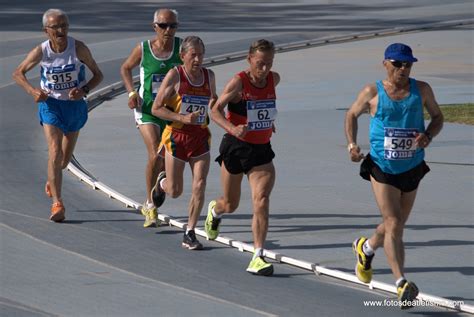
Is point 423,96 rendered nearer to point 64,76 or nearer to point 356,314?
point 356,314

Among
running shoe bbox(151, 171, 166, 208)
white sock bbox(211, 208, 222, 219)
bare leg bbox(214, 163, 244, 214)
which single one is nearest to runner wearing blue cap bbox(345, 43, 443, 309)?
bare leg bbox(214, 163, 244, 214)

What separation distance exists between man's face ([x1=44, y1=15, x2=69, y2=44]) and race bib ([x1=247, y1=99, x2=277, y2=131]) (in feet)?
8.38

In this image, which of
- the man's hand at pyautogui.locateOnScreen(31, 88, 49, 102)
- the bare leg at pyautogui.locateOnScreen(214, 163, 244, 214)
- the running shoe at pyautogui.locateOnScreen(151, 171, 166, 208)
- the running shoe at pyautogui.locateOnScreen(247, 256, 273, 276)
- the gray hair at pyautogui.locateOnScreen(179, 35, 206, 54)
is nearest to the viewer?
the running shoe at pyautogui.locateOnScreen(247, 256, 273, 276)

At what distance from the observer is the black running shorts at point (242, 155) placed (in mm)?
10344

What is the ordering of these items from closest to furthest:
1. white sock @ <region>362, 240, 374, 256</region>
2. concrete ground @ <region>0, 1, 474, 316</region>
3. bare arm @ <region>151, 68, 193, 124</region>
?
concrete ground @ <region>0, 1, 474, 316</region>
white sock @ <region>362, 240, 374, 256</region>
bare arm @ <region>151, 68, 193, 124</region>

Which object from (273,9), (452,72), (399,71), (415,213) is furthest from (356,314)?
(273,9)

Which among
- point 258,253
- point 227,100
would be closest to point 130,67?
point 227,100

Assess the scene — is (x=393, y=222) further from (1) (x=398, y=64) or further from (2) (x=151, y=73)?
(2) (x=151, y=73)

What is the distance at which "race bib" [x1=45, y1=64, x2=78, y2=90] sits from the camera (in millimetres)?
12211

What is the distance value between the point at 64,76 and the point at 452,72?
1309 cm

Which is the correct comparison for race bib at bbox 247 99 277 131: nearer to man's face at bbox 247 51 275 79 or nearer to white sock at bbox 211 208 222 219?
man's face at bbox 247 51 275 79

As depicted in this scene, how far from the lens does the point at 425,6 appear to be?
39.2 m

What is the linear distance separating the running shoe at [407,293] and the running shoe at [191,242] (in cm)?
267

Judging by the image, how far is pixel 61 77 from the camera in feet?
40.1
